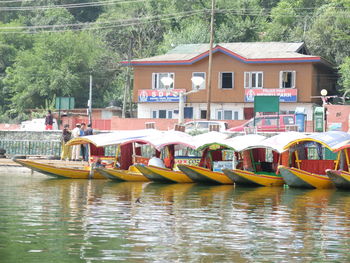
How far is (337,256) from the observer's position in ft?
52.9

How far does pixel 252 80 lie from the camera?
57281mm

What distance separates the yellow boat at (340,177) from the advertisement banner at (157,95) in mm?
27142

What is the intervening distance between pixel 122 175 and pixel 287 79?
23.9 metres

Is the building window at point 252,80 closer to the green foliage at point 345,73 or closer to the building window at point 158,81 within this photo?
the building window at point 158,81

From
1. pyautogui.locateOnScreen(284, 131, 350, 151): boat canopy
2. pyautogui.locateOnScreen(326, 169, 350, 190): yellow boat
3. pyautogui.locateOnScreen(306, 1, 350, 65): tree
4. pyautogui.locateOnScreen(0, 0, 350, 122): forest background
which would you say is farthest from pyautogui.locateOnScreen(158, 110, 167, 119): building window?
pyautogui.locateOnScreen(326, 169, 350, 190): yellow boat

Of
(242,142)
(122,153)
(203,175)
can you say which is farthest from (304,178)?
(122,153)

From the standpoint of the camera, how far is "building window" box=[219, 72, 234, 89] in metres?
57.8

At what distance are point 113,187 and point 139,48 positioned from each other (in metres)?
47.9

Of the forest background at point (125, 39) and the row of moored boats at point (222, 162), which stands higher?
the forest background at point (125, 39)

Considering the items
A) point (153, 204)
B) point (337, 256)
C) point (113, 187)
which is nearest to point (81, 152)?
point (113, 187)

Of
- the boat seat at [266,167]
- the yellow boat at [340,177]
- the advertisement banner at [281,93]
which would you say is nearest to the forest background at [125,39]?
the advertisement banner at [281,93]

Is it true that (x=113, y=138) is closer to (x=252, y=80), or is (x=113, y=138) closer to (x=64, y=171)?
(x=64, y=171)

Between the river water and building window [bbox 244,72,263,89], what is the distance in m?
25.8

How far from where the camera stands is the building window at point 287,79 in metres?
56.0
